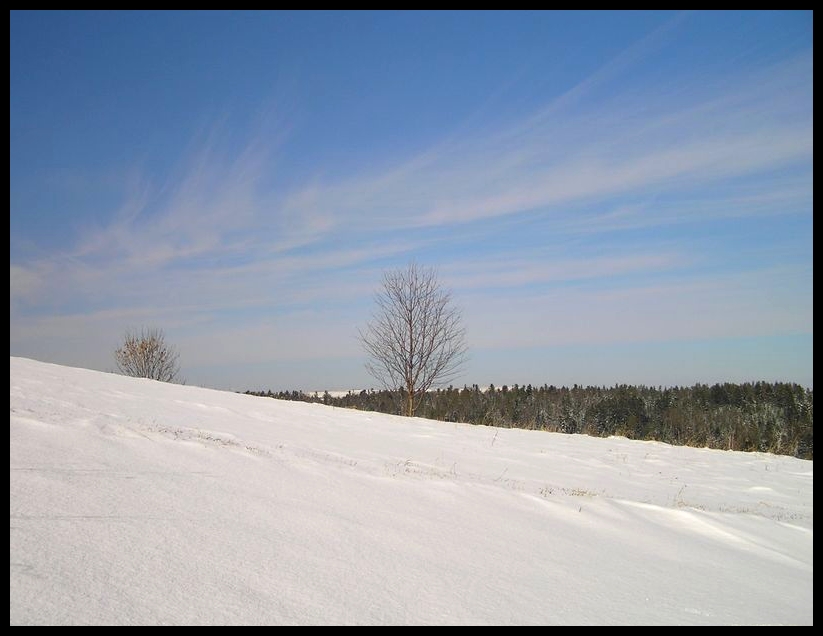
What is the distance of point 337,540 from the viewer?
2887 millimetres

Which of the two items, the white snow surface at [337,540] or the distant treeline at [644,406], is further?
the distant treeline at [644,406]

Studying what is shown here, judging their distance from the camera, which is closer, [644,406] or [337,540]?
[337,540]

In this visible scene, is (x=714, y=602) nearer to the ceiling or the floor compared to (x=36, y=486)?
nearer to the floor

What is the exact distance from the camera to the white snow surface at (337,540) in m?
2.10

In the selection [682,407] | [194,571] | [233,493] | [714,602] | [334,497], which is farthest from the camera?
[682,407]

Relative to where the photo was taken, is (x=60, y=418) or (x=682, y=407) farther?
(x=682, y=407)

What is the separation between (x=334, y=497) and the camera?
3756mm

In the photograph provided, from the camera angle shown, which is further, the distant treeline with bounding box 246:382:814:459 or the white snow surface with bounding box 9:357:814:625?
the distant treeline with bounding box 246:382:814:459

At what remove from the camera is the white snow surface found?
210cm
